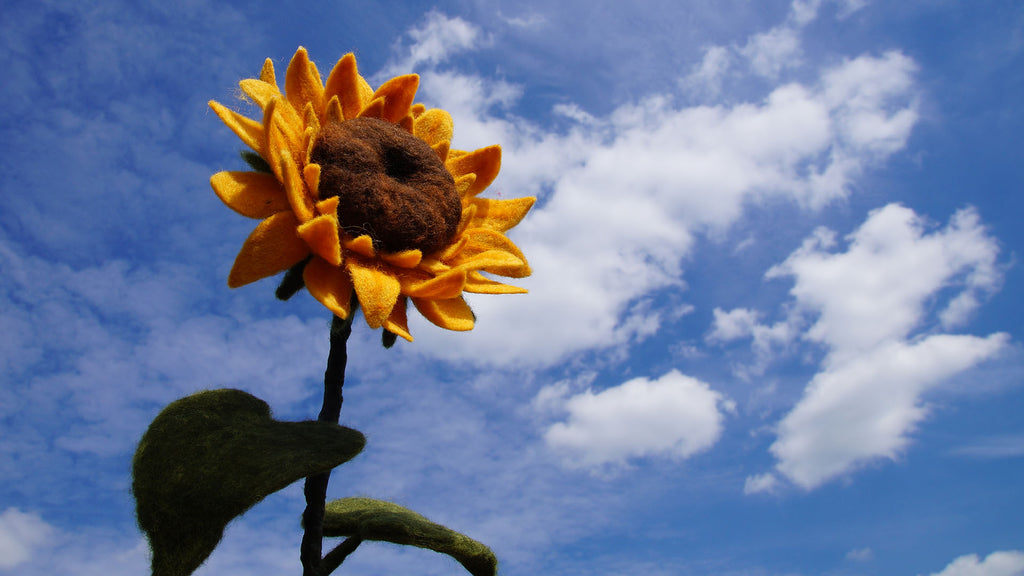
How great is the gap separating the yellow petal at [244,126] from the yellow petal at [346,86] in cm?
48

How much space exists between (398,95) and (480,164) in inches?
20.2

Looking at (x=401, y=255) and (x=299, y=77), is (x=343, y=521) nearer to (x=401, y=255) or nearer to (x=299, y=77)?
(x=401, y=255)

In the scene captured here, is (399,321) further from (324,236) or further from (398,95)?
(398,95)

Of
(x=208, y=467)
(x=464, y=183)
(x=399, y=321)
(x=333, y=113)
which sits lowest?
(x=208, y=467)

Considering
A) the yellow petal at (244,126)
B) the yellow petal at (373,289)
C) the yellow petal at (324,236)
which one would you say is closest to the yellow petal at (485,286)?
the yellow petal at (373,289)

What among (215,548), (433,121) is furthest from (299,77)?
(215,548)

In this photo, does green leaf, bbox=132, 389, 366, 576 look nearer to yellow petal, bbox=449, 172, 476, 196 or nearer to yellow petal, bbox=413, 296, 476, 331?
yellow petal, bbox=413, 296, 476, 331

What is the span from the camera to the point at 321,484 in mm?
3238

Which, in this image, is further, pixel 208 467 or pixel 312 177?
pixel 312 177

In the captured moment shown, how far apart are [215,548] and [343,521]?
0.96 m

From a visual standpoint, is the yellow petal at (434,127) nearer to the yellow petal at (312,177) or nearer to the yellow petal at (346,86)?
the yellow petal at (346,86)

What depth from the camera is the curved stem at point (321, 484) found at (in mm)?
3164

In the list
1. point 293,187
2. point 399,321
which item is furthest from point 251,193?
point 399,321

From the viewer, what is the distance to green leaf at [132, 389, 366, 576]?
2.63 metres
